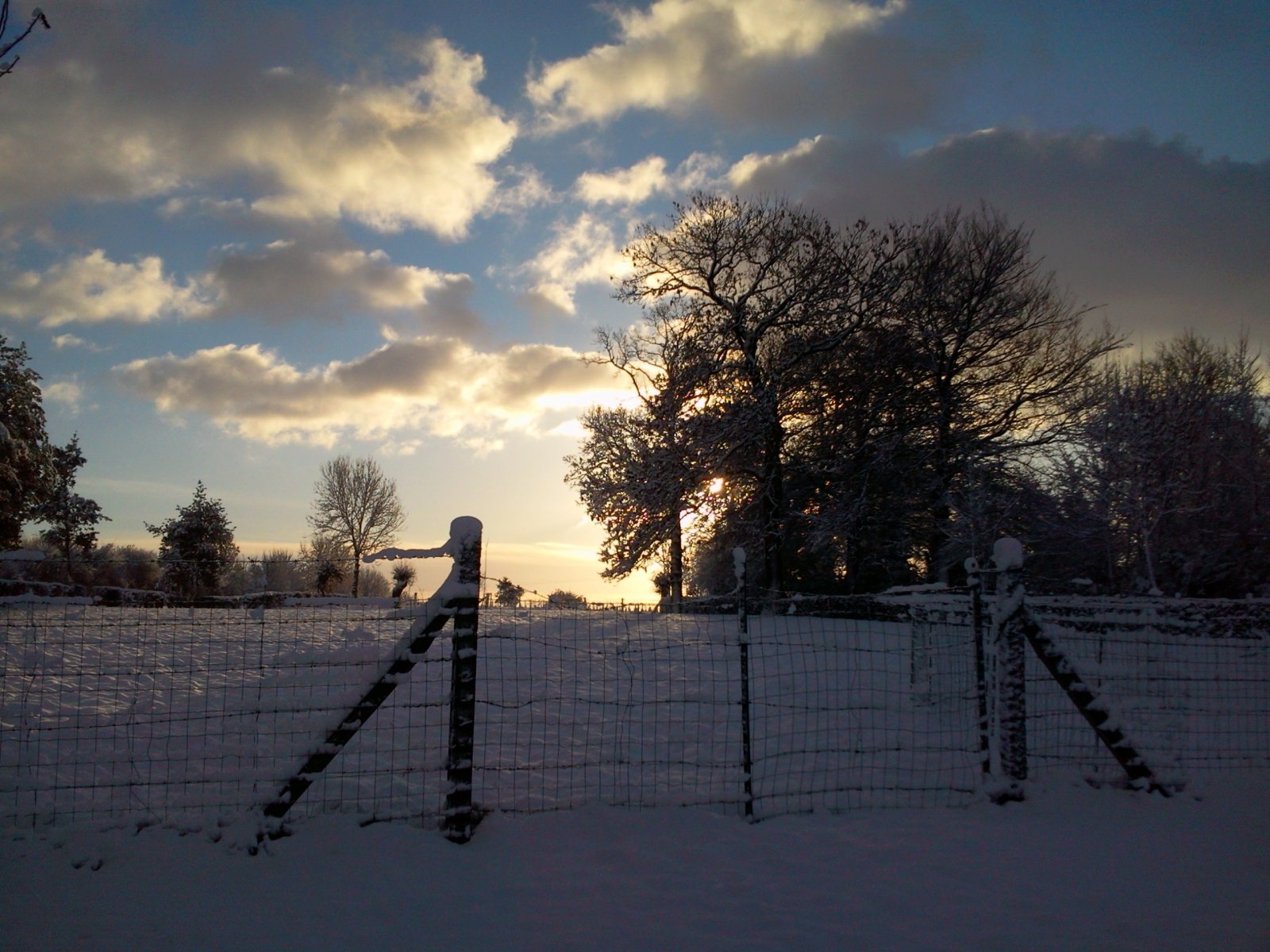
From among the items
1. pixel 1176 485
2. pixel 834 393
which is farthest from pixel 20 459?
pixel 1176 485

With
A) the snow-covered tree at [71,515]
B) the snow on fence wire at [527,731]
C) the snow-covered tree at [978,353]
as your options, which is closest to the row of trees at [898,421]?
the snow-covered tree at [978,353]

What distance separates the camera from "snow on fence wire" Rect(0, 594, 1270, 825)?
527 centimetres

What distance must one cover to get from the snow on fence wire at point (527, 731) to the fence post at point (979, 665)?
92 millimetres

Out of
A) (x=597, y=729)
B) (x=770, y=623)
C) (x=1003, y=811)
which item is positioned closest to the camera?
(x=1003, y=811)

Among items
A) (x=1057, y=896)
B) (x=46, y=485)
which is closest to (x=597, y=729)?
(x=1057, y=896)

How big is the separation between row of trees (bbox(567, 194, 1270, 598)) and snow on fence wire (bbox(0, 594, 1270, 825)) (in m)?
13.1

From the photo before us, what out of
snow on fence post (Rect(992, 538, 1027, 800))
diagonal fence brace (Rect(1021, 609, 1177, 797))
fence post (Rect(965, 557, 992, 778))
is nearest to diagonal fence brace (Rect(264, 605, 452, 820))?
fence post (Rect(965, 557, 992, 778))

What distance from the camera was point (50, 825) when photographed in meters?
4.88

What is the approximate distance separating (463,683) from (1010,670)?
443 cm

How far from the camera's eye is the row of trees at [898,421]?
898 inches

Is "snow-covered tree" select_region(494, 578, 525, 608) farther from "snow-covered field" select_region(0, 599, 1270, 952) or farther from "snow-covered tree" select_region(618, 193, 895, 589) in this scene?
"snow-covered tree" select_region(618, 193, 895, 589)

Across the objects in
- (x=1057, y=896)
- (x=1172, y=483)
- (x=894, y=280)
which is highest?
(x=894, y=280)

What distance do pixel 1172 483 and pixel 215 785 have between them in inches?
926

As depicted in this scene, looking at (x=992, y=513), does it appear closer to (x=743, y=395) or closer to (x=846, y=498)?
(x=846, y=498)
